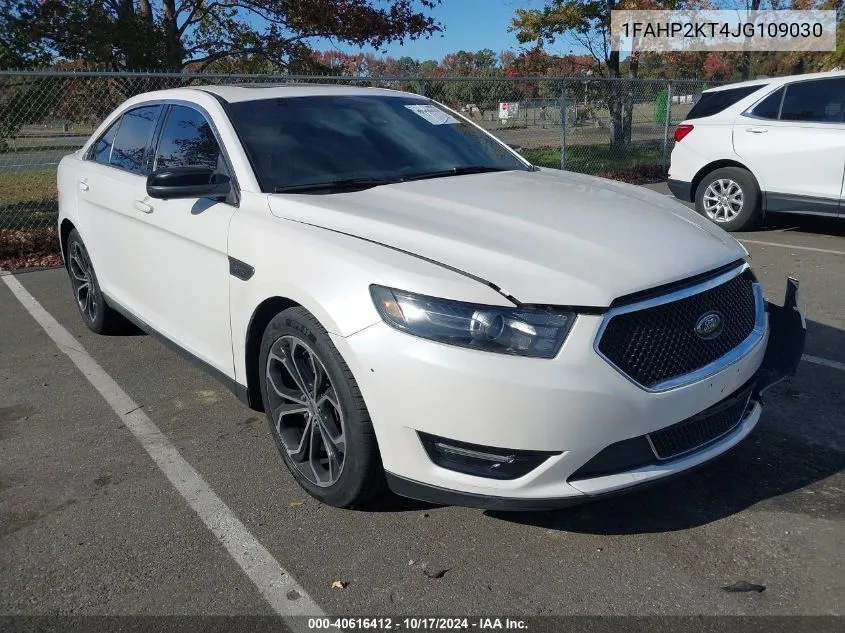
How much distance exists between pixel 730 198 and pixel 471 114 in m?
5.68

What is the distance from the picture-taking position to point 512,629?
2344 millimetres

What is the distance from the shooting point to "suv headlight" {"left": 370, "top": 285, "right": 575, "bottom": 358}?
238 centimetres

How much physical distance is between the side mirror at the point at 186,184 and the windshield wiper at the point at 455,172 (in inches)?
34.9

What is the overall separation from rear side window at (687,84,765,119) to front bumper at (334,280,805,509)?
7.08 m

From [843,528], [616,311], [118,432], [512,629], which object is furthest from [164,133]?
[843,528]

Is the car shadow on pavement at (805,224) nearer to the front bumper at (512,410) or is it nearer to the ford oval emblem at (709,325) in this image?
the ford oval emblem at (709,325)

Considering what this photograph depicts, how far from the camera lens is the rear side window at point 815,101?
775 centimetres

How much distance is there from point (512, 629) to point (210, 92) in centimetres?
310

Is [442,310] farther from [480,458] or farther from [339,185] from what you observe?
[339,185]

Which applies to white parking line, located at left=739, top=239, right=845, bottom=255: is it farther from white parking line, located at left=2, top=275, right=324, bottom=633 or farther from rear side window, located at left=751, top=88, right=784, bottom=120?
white parking line, located at left=2, top=275, right=324, bottom=633

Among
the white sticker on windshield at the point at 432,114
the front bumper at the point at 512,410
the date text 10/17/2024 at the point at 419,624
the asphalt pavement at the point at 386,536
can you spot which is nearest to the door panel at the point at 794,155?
the asphalt pavement at the point at 386,536

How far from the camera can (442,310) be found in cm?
245

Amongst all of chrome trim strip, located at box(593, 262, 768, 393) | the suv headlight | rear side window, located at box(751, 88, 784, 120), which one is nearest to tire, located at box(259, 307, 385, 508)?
the suv headlight

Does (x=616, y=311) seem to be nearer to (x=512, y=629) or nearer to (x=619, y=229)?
(x=619, y=229)
